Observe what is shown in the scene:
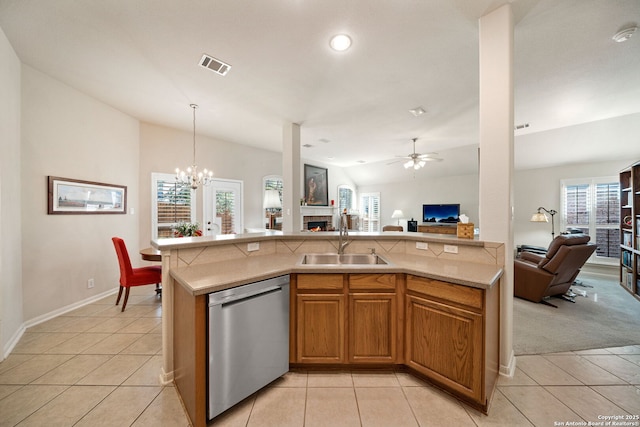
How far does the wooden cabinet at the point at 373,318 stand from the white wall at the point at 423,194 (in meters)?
6.80

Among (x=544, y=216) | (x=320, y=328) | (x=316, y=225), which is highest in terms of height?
(x=544, y=216)

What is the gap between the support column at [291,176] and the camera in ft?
14.4

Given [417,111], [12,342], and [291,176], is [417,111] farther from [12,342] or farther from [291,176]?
[12,342]

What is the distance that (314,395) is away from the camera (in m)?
1.73

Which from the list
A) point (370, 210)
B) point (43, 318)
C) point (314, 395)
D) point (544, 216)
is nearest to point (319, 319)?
point (314, 395)

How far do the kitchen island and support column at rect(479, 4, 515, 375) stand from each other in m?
0.12

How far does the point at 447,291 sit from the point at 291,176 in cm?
330

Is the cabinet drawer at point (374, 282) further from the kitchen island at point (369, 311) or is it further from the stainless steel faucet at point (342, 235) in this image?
the stainless steel faucet at point (342, 235)

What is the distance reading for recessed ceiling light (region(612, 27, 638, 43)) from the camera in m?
2.10

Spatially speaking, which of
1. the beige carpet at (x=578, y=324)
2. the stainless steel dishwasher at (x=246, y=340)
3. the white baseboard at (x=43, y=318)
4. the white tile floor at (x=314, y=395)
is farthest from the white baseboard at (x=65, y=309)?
the beige carpet at (x=578, y=324)

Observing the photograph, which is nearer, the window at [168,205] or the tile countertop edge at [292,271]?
the tile countertop edge at [292,271]

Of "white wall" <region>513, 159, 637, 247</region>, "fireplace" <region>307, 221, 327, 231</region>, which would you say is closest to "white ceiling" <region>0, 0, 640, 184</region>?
"white wall" <region>513, 159, 637, 247</region>

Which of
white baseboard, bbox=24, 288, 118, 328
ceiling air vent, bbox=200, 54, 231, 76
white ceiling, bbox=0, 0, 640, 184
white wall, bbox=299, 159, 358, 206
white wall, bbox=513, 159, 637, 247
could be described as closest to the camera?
white ceiling, bbox=0, 0, 640, 184

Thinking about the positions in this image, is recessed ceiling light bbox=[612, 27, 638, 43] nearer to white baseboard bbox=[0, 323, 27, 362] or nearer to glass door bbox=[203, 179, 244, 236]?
glass door bbox=[203, 179, 244, 236]
